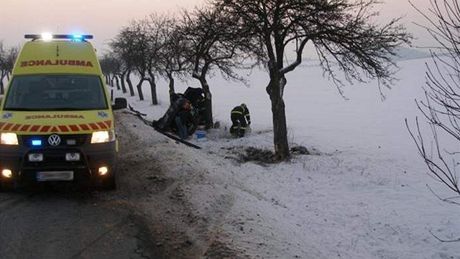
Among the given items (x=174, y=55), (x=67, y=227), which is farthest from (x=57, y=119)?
(x=174, y=55)

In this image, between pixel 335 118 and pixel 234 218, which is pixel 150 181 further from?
pixel 335 118

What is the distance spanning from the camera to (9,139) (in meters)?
8.16

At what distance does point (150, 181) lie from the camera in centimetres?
1003

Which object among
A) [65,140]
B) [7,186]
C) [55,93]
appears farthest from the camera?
[55,93]

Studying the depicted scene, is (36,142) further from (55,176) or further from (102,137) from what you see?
(102,137)

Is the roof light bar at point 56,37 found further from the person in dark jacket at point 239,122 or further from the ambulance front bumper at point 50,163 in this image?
the person in dark jacket at point 239,122

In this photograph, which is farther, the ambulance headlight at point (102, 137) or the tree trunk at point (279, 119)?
the tree trunk at point (279, 119)

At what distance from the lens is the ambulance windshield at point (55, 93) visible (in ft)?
29.9

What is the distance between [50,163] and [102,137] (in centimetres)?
94

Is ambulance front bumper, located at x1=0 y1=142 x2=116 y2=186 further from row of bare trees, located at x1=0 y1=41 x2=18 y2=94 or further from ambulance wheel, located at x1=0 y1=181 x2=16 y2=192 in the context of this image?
row of bare trees, located at x1=0 y1=41 x2=18 y2=94

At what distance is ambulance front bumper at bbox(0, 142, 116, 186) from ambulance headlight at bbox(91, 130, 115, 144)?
84mm

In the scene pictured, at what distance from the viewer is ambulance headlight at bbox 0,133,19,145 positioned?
8.13 meters

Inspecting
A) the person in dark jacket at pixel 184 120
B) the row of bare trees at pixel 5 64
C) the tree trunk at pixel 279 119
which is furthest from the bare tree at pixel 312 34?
the row of bare trees at pixel 5 64

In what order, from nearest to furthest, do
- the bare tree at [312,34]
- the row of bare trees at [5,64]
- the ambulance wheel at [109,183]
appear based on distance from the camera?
the ambulance wheel at [109,183] → the bare tree at [312,34] → the row of bare trees at [5,64]
